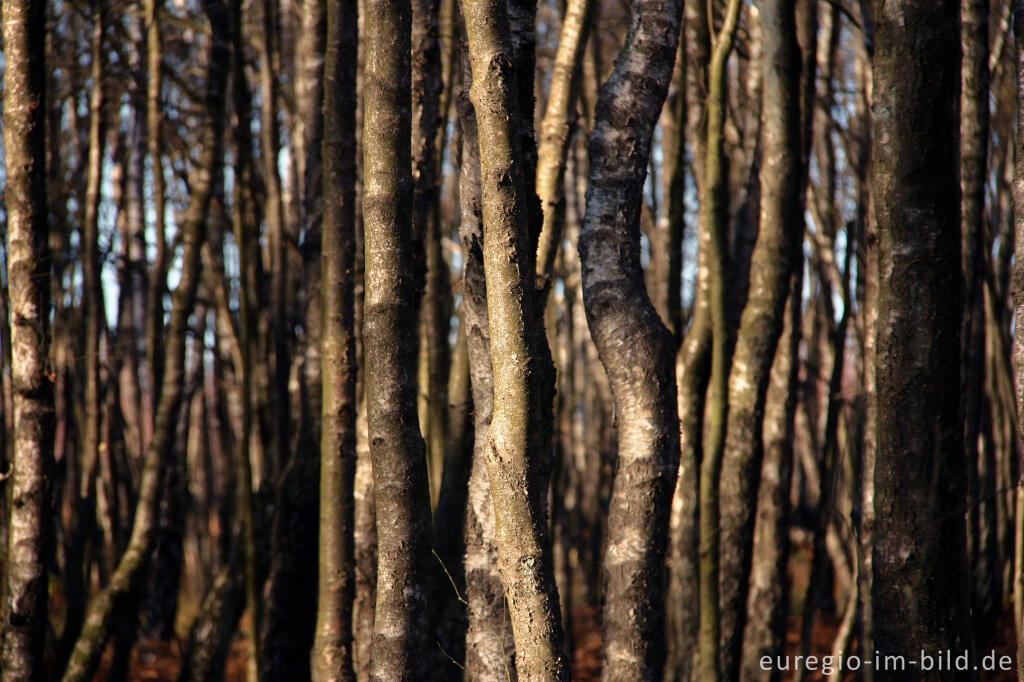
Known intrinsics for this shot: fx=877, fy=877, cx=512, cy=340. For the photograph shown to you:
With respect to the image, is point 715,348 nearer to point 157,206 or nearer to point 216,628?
point 157,206

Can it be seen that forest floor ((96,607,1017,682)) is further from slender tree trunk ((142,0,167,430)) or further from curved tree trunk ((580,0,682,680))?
curved tree trunk ((580,0,682,680))

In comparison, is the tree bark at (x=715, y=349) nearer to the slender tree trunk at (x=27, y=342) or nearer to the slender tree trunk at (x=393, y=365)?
the slender tree trunk at (x=393, y=365)

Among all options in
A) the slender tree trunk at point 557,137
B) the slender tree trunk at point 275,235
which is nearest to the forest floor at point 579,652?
the slender tree trunk at point 275,235

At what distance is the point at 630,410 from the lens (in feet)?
9.39

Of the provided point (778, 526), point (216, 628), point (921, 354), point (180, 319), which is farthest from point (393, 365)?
point (216, 628)

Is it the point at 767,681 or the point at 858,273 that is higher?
the point at 858,273

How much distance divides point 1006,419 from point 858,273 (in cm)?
201

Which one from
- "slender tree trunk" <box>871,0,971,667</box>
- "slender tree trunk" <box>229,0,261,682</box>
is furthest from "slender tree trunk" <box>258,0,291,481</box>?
"slender tree trunk" <box>871,0,971,667</box>

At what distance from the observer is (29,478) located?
4.40 meters

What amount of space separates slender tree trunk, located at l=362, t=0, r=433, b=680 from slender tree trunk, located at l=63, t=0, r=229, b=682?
9.11 feet

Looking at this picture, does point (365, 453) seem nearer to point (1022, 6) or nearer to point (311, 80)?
point (311, 80)

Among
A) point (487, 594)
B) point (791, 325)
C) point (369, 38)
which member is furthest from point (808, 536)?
point (369, 38)

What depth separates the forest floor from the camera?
25.8ft

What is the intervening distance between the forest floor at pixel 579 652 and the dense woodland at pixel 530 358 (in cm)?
18
